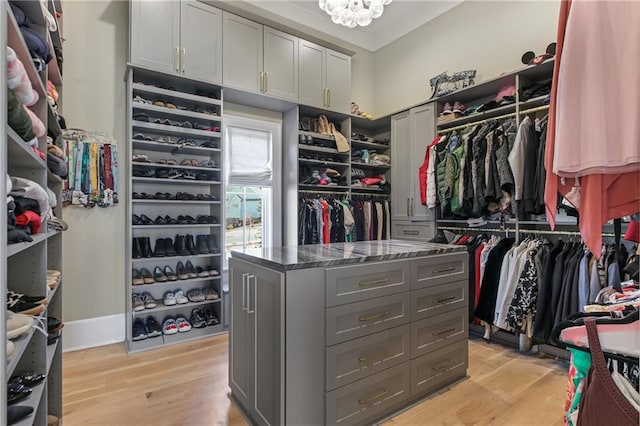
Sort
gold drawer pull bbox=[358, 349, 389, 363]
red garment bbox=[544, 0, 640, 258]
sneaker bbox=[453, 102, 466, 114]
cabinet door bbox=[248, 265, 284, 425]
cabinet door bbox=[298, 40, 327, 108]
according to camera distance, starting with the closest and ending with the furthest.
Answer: red garment bbox=[544, 0, 640, 258] → cabinet door bbox=[248, 265, 284, 425] → gold drawer pull bbox=[358, 349, 389, 363] → sneaker bbox=[453, 102, 466, 114] → cabinet door bbox=[298, 40, 327, 108]

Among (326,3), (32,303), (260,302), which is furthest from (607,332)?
(326,3)

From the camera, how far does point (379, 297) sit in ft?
5.75

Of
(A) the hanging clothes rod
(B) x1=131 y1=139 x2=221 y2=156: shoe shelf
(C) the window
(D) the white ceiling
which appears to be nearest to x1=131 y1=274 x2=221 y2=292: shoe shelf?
(C) the window

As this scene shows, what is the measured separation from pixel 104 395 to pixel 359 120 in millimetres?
3834

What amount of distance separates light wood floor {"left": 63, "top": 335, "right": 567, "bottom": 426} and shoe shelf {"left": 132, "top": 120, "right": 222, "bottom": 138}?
194 centimetres

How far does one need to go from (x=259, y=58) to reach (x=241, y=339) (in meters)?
2.80

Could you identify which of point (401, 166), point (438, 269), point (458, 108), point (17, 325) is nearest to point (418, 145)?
point (401, 166)

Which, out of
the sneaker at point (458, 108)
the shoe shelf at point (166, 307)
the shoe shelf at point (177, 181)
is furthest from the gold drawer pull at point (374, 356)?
the sneaker at point (458, 108)

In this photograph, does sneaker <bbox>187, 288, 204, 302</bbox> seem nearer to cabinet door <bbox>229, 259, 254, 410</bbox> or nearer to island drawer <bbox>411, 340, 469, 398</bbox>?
cabinet door <bbox>229, 259, 254, 410</bbox>

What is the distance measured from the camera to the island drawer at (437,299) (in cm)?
192

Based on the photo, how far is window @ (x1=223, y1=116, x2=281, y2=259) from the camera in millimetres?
3625

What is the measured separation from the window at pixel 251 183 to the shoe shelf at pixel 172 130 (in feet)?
1.45

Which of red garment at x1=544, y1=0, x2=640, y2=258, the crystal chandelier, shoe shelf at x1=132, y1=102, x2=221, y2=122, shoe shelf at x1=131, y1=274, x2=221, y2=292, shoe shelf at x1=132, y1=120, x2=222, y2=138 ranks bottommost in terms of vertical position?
shoe shelf at x1=131, y1=274, x2=221, y2=292

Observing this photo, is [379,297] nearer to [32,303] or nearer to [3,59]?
[32,303]
